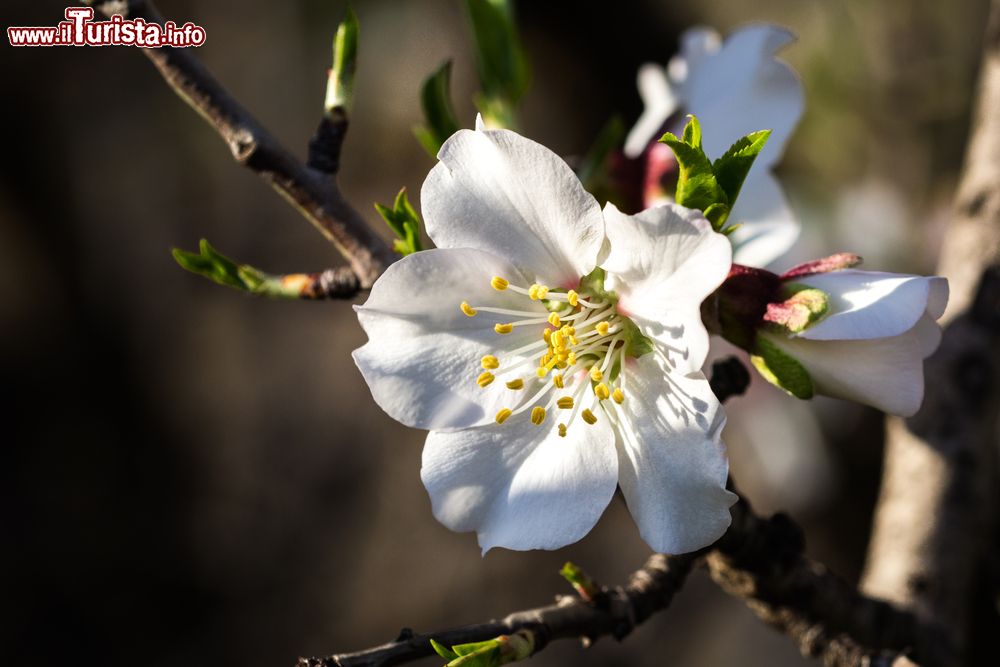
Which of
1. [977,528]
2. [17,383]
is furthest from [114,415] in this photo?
[977,528]

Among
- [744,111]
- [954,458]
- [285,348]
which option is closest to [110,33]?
[744,111]

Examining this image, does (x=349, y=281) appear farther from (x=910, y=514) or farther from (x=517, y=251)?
(x=910, y=514)

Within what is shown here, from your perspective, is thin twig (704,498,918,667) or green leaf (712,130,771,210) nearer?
green leaf (712,130,771,210)

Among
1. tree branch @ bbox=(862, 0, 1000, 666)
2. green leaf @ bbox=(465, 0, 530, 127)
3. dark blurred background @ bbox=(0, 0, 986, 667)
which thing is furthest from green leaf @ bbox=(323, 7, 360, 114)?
dark blurred background @ bbox=(0, 0, 986, 667)

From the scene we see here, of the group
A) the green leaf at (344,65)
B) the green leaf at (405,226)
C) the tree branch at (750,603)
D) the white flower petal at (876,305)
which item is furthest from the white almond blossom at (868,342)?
the green leaf at (344,65)

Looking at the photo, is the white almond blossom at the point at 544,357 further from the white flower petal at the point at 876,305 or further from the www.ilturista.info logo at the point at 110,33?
the www.ilturista.info logo at the point at 110,33

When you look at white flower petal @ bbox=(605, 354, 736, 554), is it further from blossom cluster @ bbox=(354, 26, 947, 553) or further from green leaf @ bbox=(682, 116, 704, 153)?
green leaf @ bbox=(682, 116, 704, 153)
